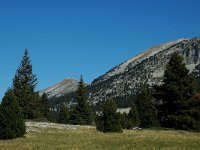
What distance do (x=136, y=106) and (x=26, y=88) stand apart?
92.1 ft

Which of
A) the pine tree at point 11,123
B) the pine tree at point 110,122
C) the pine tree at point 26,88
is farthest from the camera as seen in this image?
the pine tree at point 26,88

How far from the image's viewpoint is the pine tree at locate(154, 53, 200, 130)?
57.6 m

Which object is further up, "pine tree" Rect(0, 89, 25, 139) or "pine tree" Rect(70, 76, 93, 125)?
"pine tree" Rect(70, 76, 93, 125)

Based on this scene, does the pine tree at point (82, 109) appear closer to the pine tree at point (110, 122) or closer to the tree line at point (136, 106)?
the tree line at point (136, 106)

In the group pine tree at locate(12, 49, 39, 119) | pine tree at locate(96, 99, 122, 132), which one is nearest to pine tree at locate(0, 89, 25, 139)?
pine tree at locate(96, 99, 122, 132)

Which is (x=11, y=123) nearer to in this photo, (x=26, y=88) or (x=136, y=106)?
(x=26, y=88)

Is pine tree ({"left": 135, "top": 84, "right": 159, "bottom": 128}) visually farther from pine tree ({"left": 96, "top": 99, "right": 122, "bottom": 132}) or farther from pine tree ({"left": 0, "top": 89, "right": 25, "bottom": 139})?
A: pine tree ({"left": 0, "top": 89, "right": 25, "bottom": 139})

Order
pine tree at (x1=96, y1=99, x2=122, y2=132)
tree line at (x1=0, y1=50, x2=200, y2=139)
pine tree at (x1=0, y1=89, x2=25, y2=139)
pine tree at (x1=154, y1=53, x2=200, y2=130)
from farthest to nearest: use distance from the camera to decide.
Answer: pine tree at (x1=154, y1=53, x2=200, y2=130) → pine tree at (x1=96, y1=99, x2=122, y2=132) → tree line at (x1=0, y1=50, x2=200, y2=139) → pine tree at (x1=0, y1=89, x2=25, y2=139)

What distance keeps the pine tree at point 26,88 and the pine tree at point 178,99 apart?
34259 millimetres

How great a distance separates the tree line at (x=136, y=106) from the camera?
4275cm

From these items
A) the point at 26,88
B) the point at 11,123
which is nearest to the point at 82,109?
the point at 26,88

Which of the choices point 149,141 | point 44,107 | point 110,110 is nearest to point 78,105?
point 44,107

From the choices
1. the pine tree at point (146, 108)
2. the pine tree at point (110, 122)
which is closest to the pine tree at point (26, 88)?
the pine tree at point (146, 108)

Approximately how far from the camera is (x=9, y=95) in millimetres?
44531
